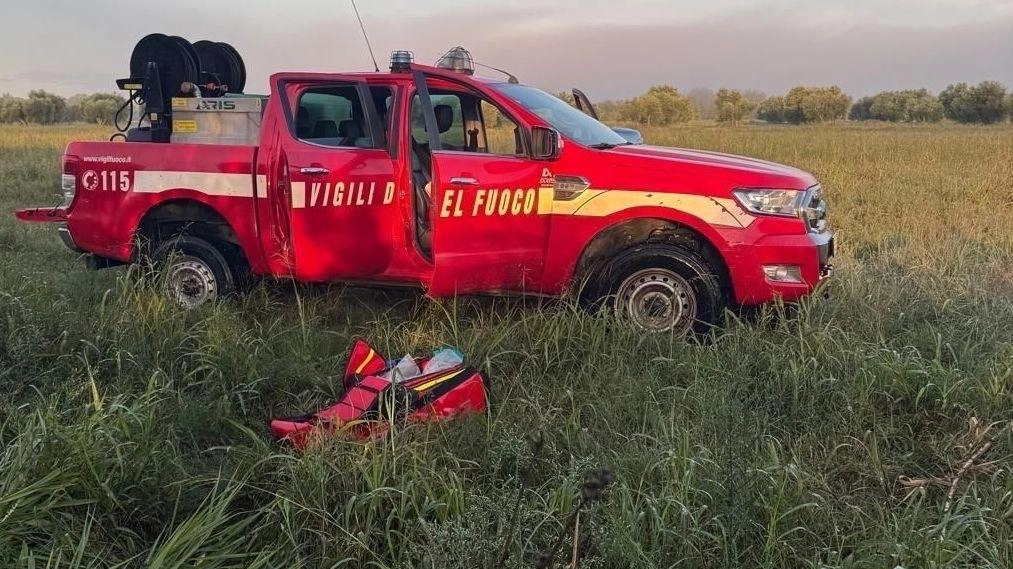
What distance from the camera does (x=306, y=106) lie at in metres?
4.52

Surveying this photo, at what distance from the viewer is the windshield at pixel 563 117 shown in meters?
4.17

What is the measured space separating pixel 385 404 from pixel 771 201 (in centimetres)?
241

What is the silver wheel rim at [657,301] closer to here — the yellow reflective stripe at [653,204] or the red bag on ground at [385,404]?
the yellow reflective stripe at [653,204]

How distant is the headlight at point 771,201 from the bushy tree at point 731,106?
43.6 m

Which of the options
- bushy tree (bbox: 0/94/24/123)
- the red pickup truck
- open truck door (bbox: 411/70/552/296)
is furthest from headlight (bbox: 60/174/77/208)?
bushy tree (bbox: 0/94/24/123)

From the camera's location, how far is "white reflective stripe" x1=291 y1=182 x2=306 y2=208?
419 cm

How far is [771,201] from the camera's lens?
381cm

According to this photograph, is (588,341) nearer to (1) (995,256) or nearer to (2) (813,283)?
(2) (813,283)

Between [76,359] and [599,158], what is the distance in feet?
9.66

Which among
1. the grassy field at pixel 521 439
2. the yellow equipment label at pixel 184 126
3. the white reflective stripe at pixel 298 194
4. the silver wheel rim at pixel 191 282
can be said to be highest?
the yellow equipment label at pixel 184 126

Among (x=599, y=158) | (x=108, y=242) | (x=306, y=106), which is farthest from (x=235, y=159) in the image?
(x=599, y=158)

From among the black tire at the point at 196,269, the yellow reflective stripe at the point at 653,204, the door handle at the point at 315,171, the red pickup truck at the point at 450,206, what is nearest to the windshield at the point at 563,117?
the red pickup truck at the point at 450,206

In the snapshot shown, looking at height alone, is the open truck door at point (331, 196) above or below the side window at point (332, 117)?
below

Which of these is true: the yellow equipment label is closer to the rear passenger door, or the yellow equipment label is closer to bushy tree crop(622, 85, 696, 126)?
the rear passenger door
